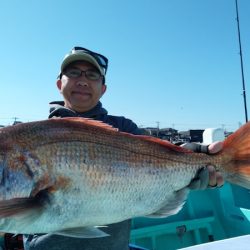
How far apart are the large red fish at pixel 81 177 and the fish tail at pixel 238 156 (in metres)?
0.30

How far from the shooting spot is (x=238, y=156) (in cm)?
283

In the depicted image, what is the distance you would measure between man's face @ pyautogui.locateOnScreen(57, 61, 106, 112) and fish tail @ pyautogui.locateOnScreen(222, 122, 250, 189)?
1.26 metres

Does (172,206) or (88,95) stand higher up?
(88,95)

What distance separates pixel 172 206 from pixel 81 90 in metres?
1.32

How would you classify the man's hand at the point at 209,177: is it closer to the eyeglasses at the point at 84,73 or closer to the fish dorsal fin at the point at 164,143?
the fish dorsal fin at the point at 164,143

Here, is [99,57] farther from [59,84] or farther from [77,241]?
[77,241]

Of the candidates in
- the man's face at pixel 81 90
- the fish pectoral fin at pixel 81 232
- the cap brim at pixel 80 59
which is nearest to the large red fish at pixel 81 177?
the fish pectoral fin at pixel 81 232

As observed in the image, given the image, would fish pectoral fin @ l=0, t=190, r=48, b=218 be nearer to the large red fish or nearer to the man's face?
Answer: the large red fish

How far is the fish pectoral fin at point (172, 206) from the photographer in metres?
2.58

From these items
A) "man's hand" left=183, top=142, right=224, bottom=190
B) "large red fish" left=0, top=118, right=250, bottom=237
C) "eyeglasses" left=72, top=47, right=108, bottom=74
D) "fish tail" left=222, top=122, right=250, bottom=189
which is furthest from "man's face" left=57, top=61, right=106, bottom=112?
"fish tail" left=222, top=122, right=250, bottom=189

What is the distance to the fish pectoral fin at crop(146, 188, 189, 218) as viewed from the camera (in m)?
2.58

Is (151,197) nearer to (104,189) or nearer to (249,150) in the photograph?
(104,189)

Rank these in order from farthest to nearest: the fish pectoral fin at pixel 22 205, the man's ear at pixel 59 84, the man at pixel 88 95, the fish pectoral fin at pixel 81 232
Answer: the man's ear at pixel 59 84, the man at pixel 88 95, the fish pectoral fin at pixel 81 232, the fish pectoral fin at pixel 22 205

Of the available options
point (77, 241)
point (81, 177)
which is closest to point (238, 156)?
point (81, 177)
